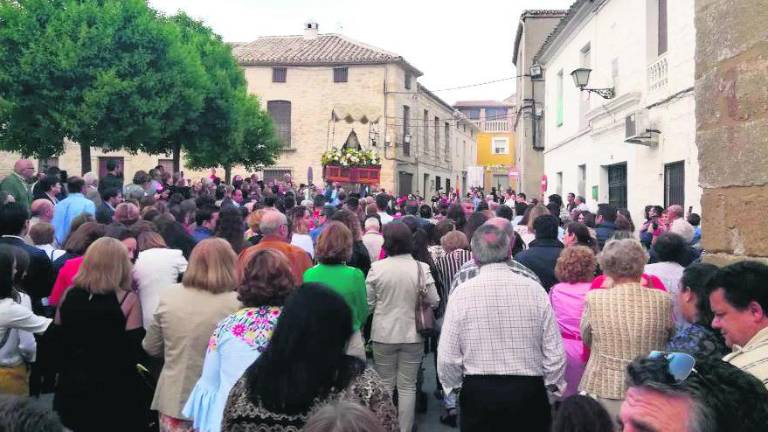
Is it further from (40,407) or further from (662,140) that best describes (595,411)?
(662,140)

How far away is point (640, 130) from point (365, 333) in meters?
8.88

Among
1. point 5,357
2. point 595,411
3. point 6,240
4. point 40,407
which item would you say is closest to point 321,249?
point 5,357

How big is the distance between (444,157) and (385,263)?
4420 centimetres

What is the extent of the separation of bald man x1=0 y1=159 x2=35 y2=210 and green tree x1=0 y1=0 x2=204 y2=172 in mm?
6265

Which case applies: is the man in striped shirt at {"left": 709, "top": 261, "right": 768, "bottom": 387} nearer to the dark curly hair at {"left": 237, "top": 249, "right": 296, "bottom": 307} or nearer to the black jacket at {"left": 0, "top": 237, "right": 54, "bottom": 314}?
the dark curly hair at {"left": 237, "top": 249, "right": 296, "bottom": 307}

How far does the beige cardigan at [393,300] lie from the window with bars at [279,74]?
32.2 meters

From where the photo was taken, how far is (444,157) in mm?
49375

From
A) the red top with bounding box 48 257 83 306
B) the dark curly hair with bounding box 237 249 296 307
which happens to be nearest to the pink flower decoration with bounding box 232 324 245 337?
the dark curly hair with bounding box 237 249 296 307

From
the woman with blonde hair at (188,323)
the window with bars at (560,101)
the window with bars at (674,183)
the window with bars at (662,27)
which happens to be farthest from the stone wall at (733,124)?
the window with bars at (560,101)

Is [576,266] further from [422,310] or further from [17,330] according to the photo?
[17,330]

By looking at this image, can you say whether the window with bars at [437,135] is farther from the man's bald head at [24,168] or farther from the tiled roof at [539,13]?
the man's bald head at [24,168]

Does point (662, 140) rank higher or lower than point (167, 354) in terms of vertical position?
higher

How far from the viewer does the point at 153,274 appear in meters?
5.00

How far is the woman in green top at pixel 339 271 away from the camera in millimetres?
5125
